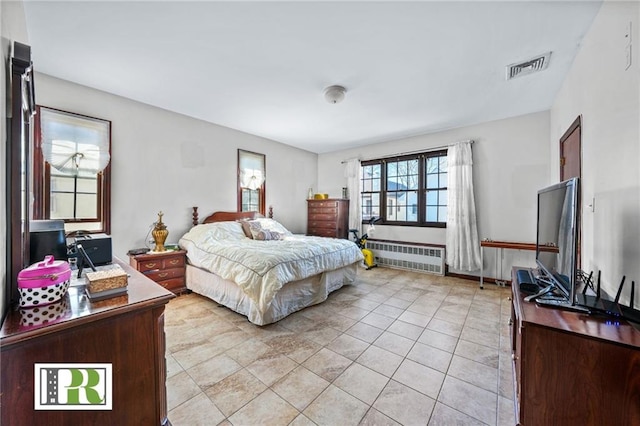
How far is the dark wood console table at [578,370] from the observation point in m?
1.01

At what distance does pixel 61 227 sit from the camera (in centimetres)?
174

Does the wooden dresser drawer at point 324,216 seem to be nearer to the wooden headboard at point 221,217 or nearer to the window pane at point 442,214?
the wooden headboard at point 221,217

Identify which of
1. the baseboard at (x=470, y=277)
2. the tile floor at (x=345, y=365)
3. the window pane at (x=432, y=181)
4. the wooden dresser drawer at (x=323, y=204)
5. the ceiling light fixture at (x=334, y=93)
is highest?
the ceiling light fixture at (x=334, y=93)

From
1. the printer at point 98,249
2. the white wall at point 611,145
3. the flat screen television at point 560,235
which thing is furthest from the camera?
the printer at point 98,249

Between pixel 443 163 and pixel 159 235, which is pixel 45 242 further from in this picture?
pixel 443 163

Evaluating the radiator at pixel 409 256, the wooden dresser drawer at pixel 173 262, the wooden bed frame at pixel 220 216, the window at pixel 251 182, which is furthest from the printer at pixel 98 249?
the radiator at pixel 409 256

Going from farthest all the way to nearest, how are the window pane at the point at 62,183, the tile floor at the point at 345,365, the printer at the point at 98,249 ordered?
the window pane at the point at 62,183
the printer at the point at 98,249
the tile floor at the point at 345,365

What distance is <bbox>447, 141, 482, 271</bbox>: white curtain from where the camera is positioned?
13.3 ft

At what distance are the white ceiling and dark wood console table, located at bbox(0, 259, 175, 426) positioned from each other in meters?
1.99

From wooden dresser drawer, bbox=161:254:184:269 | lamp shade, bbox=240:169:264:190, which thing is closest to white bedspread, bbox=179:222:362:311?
wooden dresser drawer, bbox=161:254:184:269

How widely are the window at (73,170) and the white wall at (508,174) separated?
16.7 feet

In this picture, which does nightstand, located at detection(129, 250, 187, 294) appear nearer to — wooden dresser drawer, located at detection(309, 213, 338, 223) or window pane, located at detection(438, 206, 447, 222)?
wooden dresser drawer, located at detection(309, 213, 338, 223)

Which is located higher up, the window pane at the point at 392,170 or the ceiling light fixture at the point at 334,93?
the ceiling light fixture at the point at 334,93

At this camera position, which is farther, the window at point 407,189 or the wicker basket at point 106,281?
the window at point 407,189
